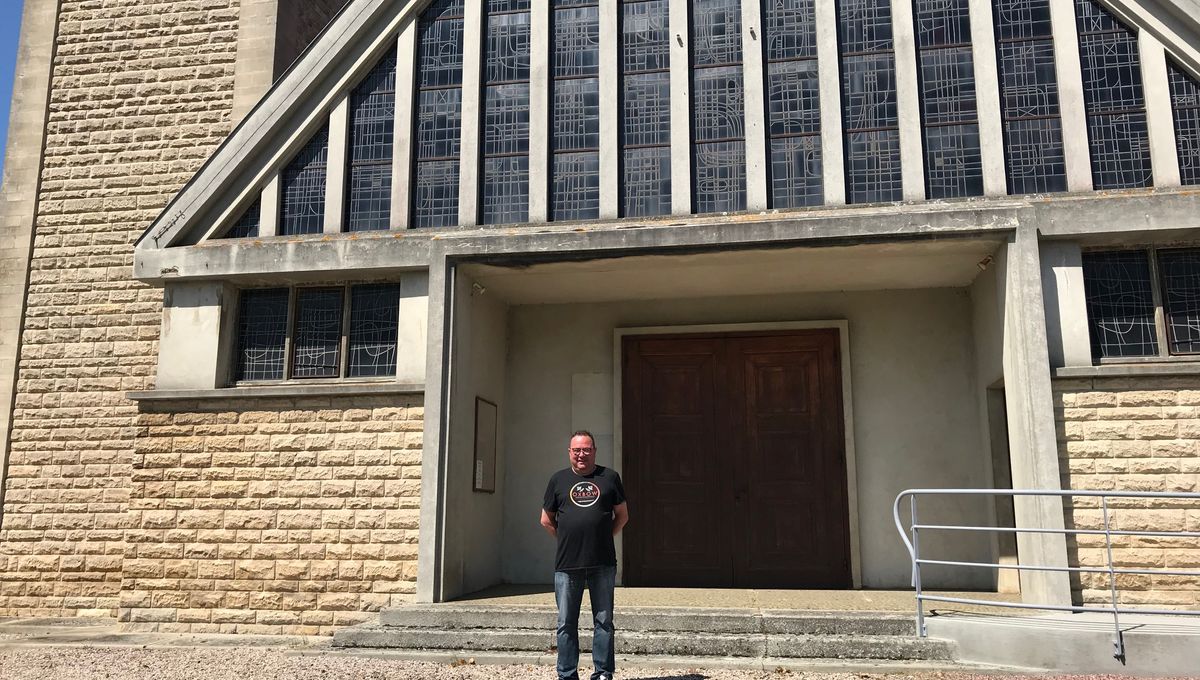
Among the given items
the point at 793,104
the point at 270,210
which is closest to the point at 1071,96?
the point at 793,104

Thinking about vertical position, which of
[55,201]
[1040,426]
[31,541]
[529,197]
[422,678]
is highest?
[55,201]

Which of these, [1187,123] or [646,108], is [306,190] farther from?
[1187,123]

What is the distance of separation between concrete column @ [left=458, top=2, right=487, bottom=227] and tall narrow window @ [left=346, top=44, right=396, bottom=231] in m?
0.87

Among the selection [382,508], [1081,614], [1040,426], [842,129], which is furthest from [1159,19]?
[382,508]

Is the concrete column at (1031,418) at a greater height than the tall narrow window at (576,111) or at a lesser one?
lesser

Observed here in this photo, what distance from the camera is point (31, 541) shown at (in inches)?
504

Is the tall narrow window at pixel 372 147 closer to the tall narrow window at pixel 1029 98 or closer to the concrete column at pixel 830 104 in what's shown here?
the concrete column at pixel 830 104

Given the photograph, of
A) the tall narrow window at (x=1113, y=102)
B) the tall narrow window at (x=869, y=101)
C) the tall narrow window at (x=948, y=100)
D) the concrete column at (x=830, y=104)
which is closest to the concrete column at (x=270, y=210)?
the concrete column at (x=830, y=104)

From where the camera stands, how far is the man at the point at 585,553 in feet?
20.9

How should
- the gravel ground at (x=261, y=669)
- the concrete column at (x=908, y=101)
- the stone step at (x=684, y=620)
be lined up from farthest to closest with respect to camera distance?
1. the concrete column at (x=908, y=101)
2. the stone step at (x=684, y=620)
3. the gravel ground at (x=261, y=669)

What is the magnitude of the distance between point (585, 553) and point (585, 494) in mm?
405

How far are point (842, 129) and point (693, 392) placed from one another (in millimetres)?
3672

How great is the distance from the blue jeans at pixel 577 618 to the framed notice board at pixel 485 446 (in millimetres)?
4384

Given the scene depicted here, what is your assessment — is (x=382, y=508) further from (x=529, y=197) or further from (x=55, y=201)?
(x=55, y=201)
